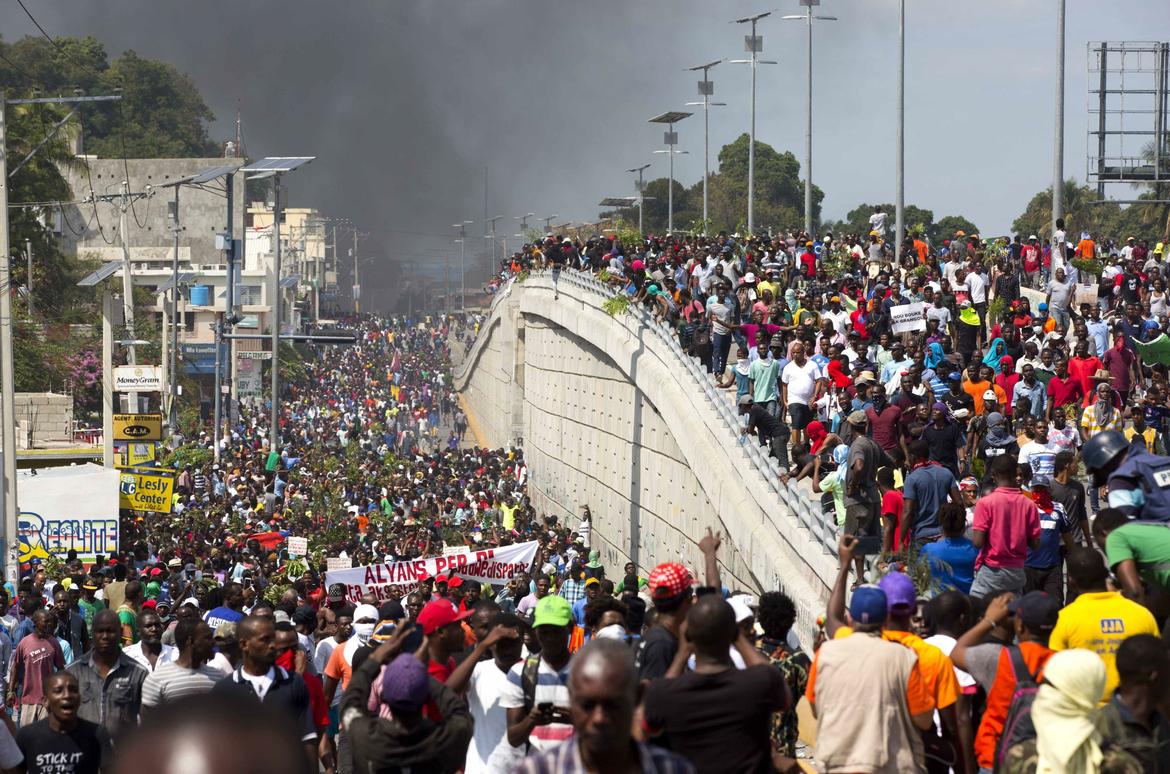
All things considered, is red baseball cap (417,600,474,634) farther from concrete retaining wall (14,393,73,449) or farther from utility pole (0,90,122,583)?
concrete retaining wall (14,393,73,449)

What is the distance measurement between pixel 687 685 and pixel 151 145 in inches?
5111

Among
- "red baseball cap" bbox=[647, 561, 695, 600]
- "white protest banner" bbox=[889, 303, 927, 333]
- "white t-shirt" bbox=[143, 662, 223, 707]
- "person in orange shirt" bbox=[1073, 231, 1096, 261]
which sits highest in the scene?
"person in orange shirt" bbox=[1073, 231, 1096, 261]

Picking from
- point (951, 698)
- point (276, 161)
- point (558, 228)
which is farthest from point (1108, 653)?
point (558, 228)

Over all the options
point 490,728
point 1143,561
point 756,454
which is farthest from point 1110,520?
point 756,454

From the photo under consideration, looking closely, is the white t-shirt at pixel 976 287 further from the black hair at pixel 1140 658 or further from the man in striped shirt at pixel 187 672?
the black hair at pixel 1140 658

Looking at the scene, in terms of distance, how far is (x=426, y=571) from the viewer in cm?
1938

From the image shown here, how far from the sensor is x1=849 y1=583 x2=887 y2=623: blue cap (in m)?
6.52

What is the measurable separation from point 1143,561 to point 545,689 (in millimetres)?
2731

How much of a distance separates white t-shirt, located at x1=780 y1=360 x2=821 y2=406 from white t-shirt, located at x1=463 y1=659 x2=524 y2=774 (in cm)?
1263

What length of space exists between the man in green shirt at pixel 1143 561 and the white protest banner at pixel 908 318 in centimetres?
1479

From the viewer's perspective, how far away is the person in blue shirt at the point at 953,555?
1085 cm

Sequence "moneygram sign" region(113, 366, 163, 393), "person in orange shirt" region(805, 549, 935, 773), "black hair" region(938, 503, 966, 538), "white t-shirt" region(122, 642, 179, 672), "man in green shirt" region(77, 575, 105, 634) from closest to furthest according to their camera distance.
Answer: "person in orange shirt" region(805, 549, 935, 773), "white t-shirt" region(122, 642, 179, 672), "black hair" region(938, 503, 966, 538), "man in green shirt" region(77, 575, 105, 634), "moneygram sign" region(113, 366, 163, 393)

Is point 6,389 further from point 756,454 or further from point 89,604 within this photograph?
point 756,454

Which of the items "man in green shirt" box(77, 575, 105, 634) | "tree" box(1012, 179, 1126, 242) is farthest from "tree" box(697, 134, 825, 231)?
"man in green shirt" box(77, 575, 105, 634)
